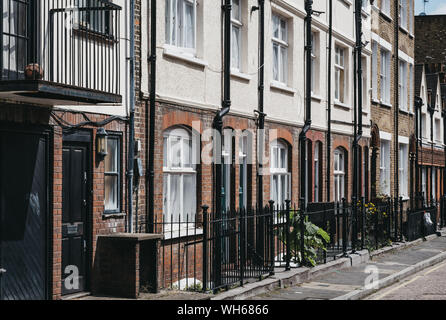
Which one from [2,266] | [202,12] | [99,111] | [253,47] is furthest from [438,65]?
[2,266]

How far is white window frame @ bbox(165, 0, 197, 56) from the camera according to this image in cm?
1248

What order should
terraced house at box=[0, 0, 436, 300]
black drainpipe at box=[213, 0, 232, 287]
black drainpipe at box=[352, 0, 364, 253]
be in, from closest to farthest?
terraced house at box=[0, 0, 436, 300] → black drainpipe at box=[213, 0, 232, 287] → black drainpipe at box=[352, 0, 364, 253]

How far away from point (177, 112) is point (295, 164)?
5.74 metres

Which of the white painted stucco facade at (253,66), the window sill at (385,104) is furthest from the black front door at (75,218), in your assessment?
the window sill at (385,104)

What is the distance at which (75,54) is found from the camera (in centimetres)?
991

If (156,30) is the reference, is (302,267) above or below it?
below

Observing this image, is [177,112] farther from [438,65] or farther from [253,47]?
[438,65]

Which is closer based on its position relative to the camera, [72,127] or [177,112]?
[72,127]

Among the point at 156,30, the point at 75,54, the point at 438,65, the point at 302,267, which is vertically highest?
the point at 438,65

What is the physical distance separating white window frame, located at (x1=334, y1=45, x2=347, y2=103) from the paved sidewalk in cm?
490

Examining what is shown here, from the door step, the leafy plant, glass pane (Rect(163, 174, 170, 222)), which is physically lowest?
the door step

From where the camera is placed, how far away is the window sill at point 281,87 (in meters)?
16.3

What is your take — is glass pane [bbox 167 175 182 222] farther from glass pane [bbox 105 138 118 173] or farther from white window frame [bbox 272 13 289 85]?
white window frame [bbox 272 13 289 85]

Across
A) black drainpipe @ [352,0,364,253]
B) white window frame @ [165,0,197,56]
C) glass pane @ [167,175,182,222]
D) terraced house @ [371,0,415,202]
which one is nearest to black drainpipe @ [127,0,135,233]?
white window frame @ [165,0,197,56]
